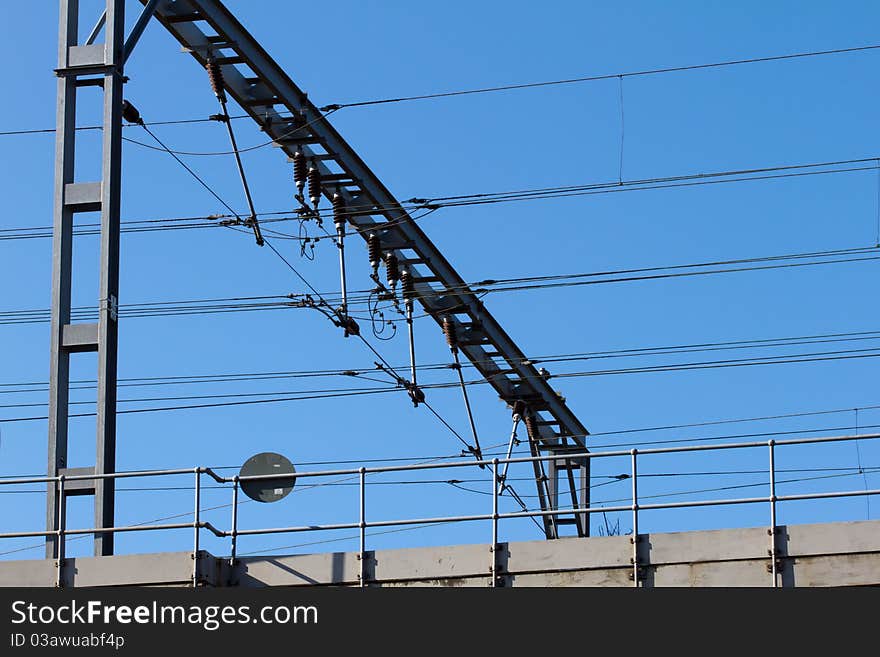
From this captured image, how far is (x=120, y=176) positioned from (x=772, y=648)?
11755 millimetres

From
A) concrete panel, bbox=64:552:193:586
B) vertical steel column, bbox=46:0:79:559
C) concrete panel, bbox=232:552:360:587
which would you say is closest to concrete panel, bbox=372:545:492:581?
concrete panel, bbox=232:552:360:587

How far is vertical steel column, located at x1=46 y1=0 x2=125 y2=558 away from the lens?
23.0m

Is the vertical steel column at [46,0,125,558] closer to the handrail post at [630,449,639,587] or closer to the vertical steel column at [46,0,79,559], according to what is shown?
→ the vertical steel column at [46,0,79,559]

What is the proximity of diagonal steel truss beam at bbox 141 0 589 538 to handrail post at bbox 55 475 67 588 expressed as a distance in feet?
26.4

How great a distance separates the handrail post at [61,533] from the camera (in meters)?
21.4

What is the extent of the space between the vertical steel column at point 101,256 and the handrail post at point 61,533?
15 centimetres

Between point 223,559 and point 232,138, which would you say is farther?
point 232,138

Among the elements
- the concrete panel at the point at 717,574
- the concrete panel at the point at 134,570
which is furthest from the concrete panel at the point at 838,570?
the concrete panel at the point at 134,570

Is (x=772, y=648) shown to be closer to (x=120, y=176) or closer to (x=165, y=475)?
(x=165, y=475)

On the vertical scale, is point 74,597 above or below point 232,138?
below

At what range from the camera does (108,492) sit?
2272 cm

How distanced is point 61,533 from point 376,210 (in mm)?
11966

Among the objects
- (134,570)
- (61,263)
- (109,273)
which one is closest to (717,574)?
(134,570)

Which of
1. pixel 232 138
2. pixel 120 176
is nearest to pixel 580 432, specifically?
pixel 232 138
